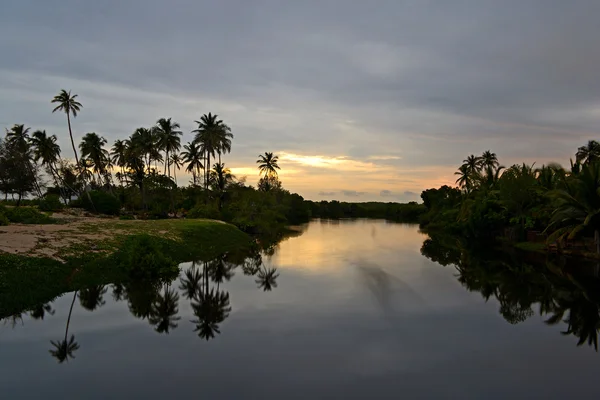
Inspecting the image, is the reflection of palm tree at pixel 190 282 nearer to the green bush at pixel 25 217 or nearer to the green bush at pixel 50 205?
the green bush at pixel 25 217

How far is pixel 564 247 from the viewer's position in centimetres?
3891

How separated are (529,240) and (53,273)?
47.6m

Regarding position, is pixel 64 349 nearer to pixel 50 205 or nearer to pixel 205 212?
pixel 205 212

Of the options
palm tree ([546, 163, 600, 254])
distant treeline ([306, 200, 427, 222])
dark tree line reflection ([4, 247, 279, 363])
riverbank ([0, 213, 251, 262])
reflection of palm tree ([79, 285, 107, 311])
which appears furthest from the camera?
distant treeline ([306, 200, 427, 222])

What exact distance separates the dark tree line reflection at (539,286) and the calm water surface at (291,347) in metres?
0.51

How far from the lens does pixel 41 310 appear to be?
17.8 metres

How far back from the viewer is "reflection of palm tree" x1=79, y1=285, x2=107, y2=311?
19.0 m

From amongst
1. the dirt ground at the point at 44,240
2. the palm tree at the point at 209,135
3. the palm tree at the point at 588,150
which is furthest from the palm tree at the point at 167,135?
the palm tree at the point at 588,150

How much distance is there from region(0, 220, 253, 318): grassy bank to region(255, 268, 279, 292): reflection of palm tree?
602 cm

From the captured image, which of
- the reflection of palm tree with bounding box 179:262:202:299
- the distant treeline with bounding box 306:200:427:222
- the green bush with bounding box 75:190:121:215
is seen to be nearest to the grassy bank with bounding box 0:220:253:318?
the reflection of palm tree with bounding box 179:262:202:299

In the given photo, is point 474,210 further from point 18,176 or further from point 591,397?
point 18,176

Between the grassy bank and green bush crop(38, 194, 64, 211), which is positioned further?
green bush crop(38, 194, 64, 211)

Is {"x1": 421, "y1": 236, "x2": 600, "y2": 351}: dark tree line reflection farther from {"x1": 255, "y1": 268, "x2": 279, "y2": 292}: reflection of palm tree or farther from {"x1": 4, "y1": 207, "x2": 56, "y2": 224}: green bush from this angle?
{"x1": 4, "y1": 207, "x2": 56, "y2": 224}: green bush

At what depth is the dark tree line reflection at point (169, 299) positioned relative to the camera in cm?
1606
